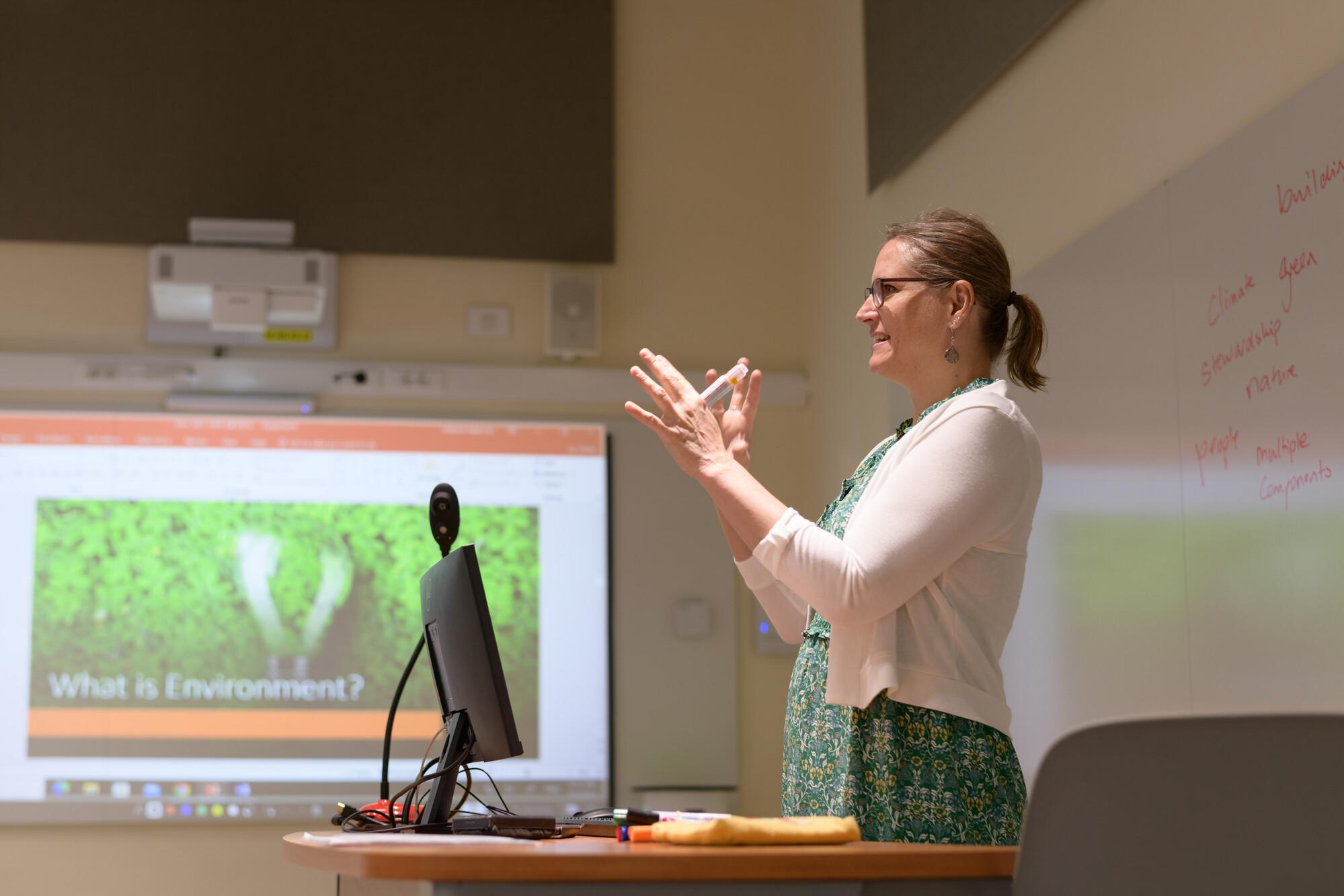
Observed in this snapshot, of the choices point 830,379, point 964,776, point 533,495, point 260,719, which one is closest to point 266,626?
point 260,719

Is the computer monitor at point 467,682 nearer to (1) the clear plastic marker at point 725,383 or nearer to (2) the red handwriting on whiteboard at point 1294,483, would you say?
(1) the clear plastic marker at point 725,383

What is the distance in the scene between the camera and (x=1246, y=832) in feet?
3.16

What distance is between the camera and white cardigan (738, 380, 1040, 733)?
1.36 meters

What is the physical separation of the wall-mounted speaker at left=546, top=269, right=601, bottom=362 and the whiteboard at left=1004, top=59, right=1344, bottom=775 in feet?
5.62

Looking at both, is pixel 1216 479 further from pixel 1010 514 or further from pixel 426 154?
pixel 426 154

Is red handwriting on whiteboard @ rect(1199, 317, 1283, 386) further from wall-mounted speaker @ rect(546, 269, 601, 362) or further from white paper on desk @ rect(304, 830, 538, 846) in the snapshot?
wall-mounted speaker @ rect(546, 269, 601, 362)

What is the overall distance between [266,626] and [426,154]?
160 cm

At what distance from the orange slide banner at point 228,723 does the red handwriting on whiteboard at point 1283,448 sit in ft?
8.71

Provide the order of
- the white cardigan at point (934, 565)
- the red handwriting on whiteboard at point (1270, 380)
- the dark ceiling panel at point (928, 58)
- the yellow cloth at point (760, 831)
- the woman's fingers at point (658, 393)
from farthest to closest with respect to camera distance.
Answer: the dark ceiling panel at point (928, 58) < the red handwriting on whiteboard at point (1270, 380) < the woman's fingers at point (658, 393) < the white cardigan at point (934, 565) < the yellow cloth at point (760, 831)

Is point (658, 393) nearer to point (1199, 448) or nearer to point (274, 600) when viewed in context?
point (1199, 448)

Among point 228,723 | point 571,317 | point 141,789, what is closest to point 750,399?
point 571,317

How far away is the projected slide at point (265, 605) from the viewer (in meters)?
3.92

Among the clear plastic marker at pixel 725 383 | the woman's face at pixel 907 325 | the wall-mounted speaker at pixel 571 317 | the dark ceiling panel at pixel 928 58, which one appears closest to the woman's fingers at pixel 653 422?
the clear plastic marker at pixel 725 383

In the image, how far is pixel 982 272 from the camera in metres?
1.71
